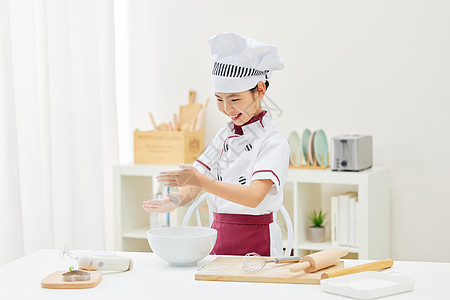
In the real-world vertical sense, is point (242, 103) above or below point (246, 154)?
above

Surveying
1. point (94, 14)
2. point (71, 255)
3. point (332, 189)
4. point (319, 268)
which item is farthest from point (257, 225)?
point (94, 14)

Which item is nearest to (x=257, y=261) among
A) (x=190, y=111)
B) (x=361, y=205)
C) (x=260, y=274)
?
(x=260, y=274)

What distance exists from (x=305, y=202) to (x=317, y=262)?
63.9 inches

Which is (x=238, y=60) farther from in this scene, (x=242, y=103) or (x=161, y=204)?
(x=161, y=204)

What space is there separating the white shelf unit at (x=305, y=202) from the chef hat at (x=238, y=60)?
115 cm

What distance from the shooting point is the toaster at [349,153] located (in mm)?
2891

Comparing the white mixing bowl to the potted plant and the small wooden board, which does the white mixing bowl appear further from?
the potted plant

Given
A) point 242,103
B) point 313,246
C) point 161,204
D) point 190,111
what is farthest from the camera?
point 190,111

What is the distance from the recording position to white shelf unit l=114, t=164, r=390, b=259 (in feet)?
9.43

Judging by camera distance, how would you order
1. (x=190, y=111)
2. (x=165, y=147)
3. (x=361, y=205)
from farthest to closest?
(x=190, y=111), (x=165, y=147), (x=361, y=205)

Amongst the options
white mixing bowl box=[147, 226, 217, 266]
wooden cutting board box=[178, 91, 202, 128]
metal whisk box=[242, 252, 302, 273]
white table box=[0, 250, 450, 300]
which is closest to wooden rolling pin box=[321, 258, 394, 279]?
white table box=[0, 250, 450, 300]

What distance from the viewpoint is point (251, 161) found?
1.95m

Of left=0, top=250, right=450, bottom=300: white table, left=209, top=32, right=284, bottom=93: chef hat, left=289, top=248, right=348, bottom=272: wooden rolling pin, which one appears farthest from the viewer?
left=209, top=32, right=284, bottom=93: chef hat

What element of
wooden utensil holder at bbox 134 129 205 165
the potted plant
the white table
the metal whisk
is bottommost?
the potted plant
